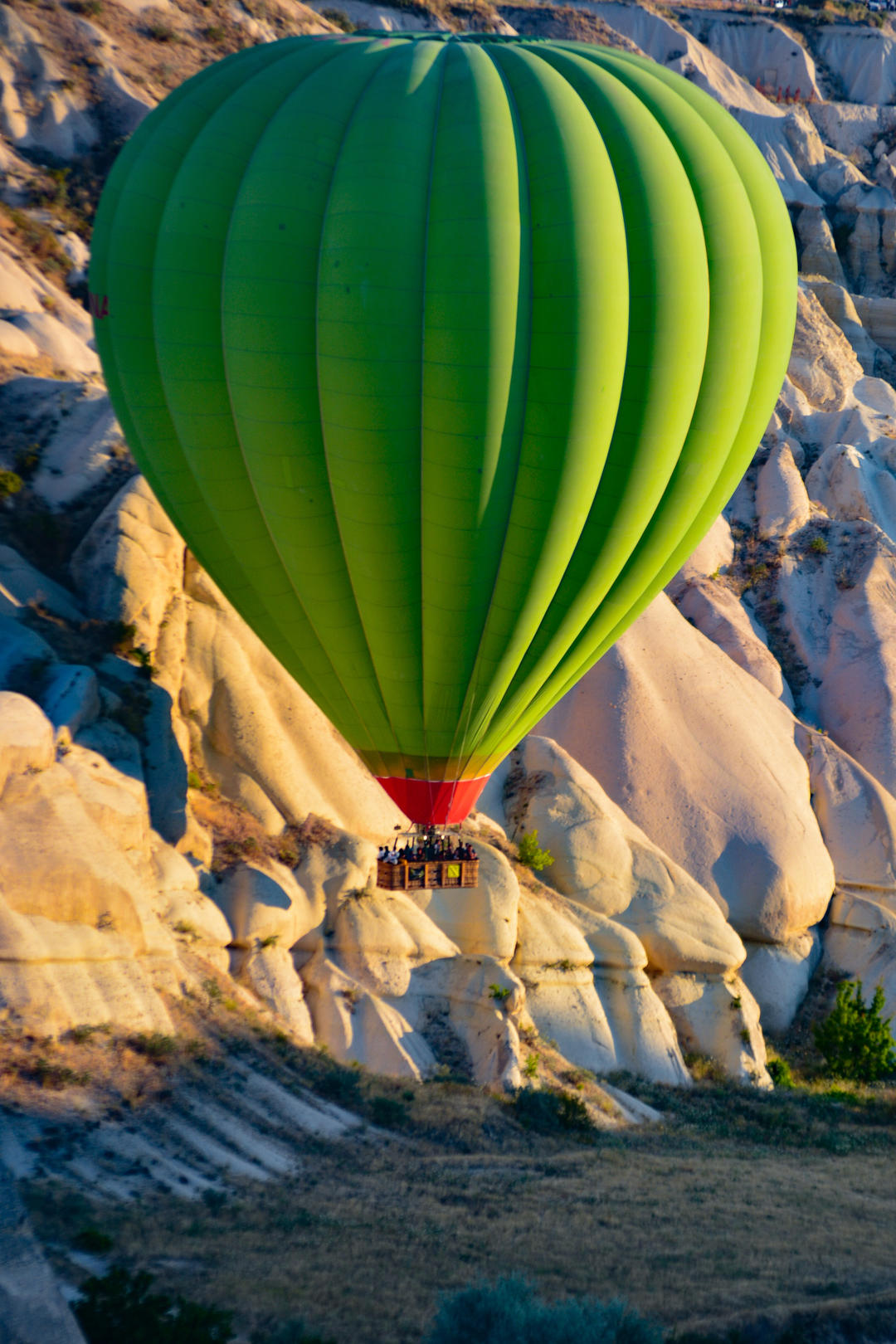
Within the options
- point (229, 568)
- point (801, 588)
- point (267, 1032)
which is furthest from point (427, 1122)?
point (801, 588)

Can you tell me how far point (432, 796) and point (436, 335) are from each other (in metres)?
7.38

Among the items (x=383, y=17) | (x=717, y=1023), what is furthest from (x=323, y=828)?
(x=383, y=17)

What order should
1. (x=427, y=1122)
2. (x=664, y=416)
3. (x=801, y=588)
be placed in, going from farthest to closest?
(x=801, y=588)
(x=427, y=1122)
(x=664, y=416)

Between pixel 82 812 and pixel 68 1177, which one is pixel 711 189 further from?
pixel 68 1177

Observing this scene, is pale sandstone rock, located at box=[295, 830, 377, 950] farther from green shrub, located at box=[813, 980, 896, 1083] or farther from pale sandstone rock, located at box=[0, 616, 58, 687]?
green shrub, located at box=[813, 980, 896, 1083]

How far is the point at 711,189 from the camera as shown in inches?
670

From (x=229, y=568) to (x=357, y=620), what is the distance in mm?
2198

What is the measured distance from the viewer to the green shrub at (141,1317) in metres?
10.4

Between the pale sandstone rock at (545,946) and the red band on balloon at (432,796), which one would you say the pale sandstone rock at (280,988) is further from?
the pale sandstone rock at (545,946)

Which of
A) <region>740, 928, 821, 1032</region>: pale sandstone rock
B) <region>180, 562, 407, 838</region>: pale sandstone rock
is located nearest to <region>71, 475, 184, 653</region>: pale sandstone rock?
<region>180, 562, 407, 838</region>: pale sandstone rock

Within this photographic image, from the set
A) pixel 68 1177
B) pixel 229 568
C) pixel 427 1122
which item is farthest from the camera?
pixel 427 1122

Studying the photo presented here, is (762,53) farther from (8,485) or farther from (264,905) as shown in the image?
(264,905)

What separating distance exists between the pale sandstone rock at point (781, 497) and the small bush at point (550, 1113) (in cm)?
2478

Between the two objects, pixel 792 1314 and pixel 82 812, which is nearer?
pixel 792 1314
